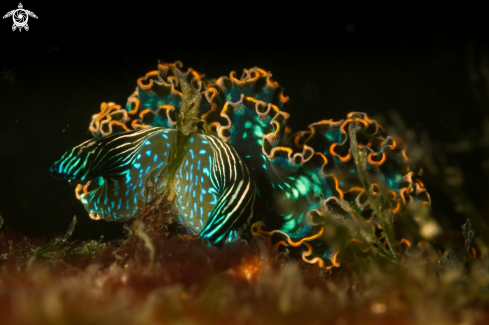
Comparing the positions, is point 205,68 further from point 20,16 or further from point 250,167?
point 20,16

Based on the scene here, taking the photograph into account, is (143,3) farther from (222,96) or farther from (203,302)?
(203,302)

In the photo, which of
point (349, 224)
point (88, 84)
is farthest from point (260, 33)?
point (349, 224)

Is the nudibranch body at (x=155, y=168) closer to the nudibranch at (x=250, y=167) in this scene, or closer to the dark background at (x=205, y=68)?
the nudibranch at (x=250, y=167)

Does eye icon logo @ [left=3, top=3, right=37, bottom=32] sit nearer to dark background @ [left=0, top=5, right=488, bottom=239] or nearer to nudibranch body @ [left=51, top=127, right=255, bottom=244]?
dark background @ [left=0, top=5, right=488, bottom=239]

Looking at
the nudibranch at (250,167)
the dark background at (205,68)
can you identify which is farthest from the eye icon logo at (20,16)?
the nudibranch at (250,167)

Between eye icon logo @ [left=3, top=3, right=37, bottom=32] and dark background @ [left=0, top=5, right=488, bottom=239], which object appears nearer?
dark background @ [left=0, top=5, right=488, bottom=239]

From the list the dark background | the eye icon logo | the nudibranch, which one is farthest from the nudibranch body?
the eye icon logo
